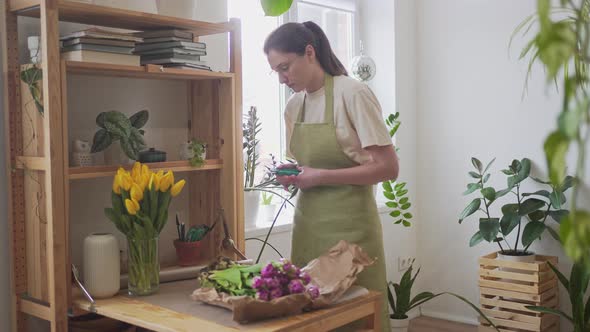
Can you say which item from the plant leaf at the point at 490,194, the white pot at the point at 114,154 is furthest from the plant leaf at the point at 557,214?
the white pot at the point at 114,154

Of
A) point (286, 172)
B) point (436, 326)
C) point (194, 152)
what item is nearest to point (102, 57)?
point (194, 152)

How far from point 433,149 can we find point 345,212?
2.01m

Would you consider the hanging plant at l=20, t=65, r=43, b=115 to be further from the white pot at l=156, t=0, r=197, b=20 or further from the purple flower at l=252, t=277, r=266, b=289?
the purple flower at l=252, t=277, r=266, b=289

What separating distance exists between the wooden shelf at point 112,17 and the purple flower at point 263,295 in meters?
0.97

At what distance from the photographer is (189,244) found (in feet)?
7.58

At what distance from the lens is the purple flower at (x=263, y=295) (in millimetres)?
1661

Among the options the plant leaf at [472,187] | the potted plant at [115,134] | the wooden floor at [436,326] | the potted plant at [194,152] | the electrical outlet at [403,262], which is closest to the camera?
the potted plant at [115,134]

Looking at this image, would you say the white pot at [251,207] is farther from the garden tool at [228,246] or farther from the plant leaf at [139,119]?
the plant leaf at [139,119]

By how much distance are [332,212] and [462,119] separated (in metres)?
2.01

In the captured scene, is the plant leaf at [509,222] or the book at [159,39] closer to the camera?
the book at [159,39]

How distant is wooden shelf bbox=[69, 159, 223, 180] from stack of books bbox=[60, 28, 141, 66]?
33cm

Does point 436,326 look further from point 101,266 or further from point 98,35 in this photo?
point 98,35

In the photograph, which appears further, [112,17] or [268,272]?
[112,17]

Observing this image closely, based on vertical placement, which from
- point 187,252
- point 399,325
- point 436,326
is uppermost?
point 187,252
